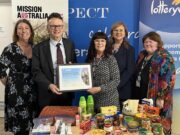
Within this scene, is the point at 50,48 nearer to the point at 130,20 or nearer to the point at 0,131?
the point at 130,20

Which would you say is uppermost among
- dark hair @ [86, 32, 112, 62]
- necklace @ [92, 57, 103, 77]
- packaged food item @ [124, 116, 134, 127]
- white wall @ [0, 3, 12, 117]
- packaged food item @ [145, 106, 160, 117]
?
white wall @ [0, 3, 12, 117]

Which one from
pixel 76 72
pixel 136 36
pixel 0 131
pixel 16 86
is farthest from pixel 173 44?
pixel 0 131

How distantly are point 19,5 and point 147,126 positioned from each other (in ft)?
7.71

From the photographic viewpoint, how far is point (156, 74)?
2859 mm

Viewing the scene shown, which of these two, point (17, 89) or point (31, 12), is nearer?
point (17, 89)

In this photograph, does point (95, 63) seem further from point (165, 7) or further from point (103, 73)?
point (165, 7)

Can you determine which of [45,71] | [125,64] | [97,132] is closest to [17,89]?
[45,71]

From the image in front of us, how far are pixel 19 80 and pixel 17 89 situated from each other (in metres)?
0.11

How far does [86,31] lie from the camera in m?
3.61

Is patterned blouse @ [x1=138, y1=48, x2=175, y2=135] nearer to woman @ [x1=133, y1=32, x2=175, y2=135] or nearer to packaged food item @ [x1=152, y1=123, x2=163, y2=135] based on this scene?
woman @ [x1=133, y1=32, x2=175, y2=135]

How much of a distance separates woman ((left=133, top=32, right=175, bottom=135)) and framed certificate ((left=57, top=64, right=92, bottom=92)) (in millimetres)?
697

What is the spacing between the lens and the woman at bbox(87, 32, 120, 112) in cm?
261

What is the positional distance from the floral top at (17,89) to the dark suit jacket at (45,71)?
0.60 ft

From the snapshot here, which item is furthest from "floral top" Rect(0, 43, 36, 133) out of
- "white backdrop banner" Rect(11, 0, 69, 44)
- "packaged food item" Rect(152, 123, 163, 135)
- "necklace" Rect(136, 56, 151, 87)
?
"packaged food item" Rect(152, 123, 163, 135)
